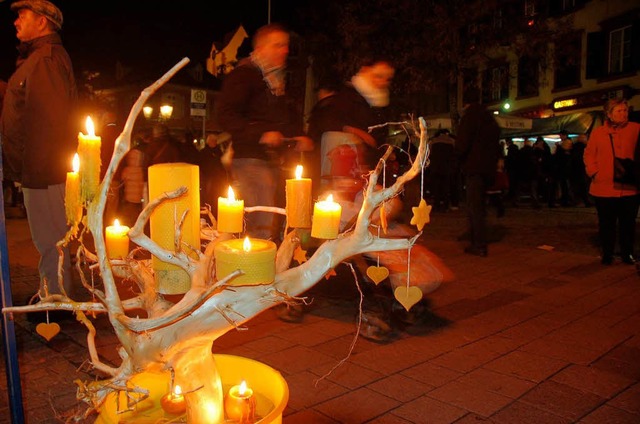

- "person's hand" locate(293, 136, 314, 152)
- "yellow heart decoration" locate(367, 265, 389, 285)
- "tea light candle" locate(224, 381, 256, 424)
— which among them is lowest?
"tea light candle" locate(224, 381, 256, 424)

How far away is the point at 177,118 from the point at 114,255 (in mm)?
54608

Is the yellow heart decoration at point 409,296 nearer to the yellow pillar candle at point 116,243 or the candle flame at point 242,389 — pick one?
the candle flame at point 242,389

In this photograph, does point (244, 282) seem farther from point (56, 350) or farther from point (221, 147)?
point (221, 147)

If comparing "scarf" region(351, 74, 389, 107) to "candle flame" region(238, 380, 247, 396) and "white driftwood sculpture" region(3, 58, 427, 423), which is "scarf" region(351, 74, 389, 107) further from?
"candle flame" region(238, 380, 247, 396)

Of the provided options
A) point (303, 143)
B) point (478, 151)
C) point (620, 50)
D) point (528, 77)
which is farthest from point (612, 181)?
point (528, 77)

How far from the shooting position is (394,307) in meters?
3.77

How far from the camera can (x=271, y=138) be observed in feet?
12.3

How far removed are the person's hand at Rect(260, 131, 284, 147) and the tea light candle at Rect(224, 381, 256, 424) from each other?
2117mm

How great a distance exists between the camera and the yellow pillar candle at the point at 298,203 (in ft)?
6.77

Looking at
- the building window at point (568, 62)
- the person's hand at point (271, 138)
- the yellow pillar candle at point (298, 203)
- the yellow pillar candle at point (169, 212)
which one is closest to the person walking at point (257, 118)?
the person's hand at point (271, 138)

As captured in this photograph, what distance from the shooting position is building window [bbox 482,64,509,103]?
72.2 feet

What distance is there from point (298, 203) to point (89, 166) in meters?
0.81

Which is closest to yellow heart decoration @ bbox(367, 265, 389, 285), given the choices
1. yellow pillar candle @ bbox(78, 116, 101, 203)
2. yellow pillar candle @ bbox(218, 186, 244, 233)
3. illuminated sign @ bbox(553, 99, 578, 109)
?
yellow pillar candle @ bbox(218, 186, 244, 233)

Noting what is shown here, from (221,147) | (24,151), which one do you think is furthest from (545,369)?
(221,147)
